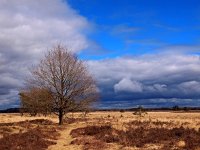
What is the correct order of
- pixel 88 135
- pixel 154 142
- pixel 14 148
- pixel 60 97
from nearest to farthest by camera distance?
pixel 14 148 < pixel 154 142 < pixel 88 135 < pixel 60 97

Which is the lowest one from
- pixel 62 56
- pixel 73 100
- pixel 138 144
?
pixel 138 144

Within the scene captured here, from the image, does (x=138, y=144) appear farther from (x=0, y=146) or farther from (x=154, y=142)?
(x=0, y=146)

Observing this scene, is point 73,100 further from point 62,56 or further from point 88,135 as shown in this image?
point 88,135

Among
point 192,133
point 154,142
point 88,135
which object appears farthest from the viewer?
point 88,135

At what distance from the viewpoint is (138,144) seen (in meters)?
26.8

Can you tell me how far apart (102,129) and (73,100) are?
1709 cm

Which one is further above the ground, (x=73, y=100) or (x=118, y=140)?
(x=73, y=100)

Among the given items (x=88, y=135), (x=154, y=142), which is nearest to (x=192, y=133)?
(x=154, y=142)

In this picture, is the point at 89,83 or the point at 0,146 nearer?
the point at 0,146

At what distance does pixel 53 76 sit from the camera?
5284 centimetres

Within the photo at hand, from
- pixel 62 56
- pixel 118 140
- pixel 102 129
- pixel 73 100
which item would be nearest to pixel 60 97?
pixel 73 100

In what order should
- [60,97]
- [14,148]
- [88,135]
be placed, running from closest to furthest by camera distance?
[14,148]
[88,135]
[60,97]

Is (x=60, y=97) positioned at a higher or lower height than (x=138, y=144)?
higher

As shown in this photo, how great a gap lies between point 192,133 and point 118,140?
5502 mm
